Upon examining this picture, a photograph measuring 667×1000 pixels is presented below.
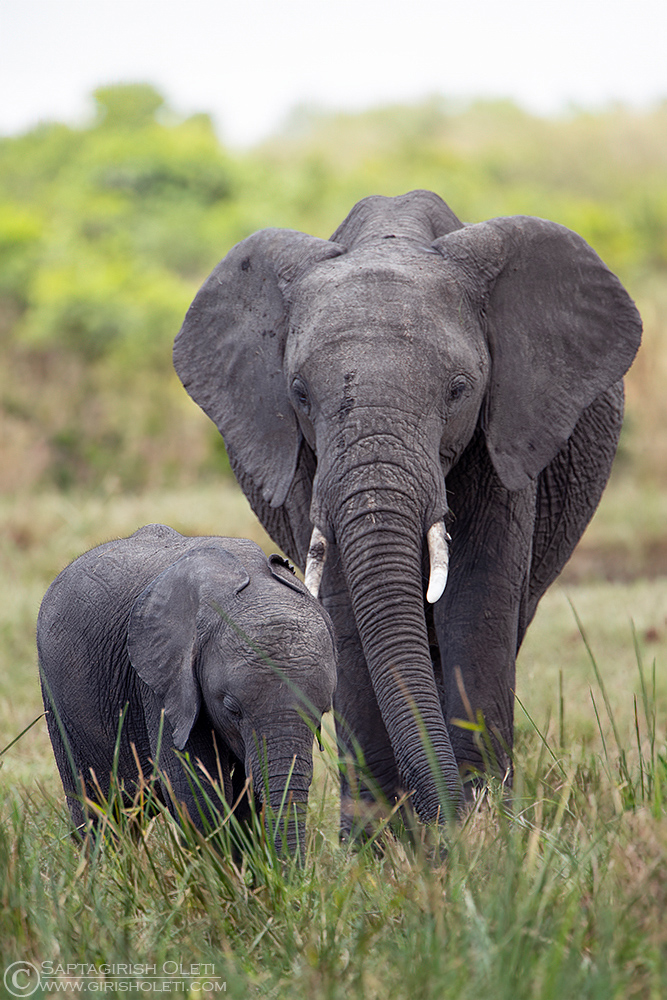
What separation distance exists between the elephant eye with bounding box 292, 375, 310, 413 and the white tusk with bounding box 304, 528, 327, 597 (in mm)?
454

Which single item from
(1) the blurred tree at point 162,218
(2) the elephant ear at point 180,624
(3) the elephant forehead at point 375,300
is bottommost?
(2) the elephant ear at point 180,624

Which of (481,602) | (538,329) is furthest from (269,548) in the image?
(538,329)

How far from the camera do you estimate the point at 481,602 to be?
187 inches

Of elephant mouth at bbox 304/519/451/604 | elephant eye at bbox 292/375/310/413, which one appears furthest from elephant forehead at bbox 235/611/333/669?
elephant eye at bbox 292/375/310/413

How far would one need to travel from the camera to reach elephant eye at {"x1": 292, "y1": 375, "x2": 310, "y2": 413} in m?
4.36

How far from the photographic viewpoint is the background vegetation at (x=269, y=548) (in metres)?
2.62

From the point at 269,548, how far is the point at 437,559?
8115 millimetres

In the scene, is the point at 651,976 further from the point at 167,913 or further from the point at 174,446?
the point at 174,446

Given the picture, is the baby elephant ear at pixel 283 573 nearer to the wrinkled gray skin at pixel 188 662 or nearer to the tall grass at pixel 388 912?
the wrinkled gray skin at pixel 188 662

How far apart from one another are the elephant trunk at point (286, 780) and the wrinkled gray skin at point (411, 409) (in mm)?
535

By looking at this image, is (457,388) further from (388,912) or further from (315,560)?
(388,912)

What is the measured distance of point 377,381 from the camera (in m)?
4.07

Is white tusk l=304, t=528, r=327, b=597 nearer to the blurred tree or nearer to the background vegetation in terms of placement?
the background vegetation

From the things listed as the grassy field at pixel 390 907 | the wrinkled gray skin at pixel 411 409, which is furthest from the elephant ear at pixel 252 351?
the grassy field at pixel 390 907
